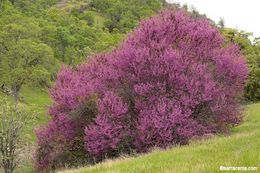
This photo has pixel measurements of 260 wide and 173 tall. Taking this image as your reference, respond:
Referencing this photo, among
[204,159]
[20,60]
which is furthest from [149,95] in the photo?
[20,60]

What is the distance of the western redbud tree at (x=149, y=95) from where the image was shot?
849 inches

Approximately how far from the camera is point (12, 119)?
3350 cm

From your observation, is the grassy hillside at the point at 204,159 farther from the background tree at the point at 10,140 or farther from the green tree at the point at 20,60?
the green tree at the point at 20,60

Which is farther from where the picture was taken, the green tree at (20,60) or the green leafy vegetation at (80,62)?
the green tree at (20,60)

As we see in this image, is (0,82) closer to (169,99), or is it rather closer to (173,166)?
(169,99)

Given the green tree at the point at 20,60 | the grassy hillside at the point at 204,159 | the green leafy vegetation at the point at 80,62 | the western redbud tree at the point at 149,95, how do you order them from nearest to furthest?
the grassy hillside at the point at 204,159 < the green leafy vegetation at the point at 80,62 < the western redbud tree at the point at 149,95 < the green tree at the point at 20,60

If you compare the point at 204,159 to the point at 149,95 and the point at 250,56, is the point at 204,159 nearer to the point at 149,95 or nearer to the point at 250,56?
the point at 149,95

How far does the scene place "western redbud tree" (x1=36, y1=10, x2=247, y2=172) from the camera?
21.6 meters

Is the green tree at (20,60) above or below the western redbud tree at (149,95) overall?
below

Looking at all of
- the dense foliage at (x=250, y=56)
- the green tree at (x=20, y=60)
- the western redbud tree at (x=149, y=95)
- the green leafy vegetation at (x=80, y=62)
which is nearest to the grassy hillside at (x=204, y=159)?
the green leafy vegetation at (x=80, y=62)

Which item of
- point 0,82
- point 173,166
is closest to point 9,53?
point 0,82

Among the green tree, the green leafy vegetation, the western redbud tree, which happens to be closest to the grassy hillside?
the green leafy vegetation

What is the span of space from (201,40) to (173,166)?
15830 mm

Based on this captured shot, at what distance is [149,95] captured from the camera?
2248 centimetres
